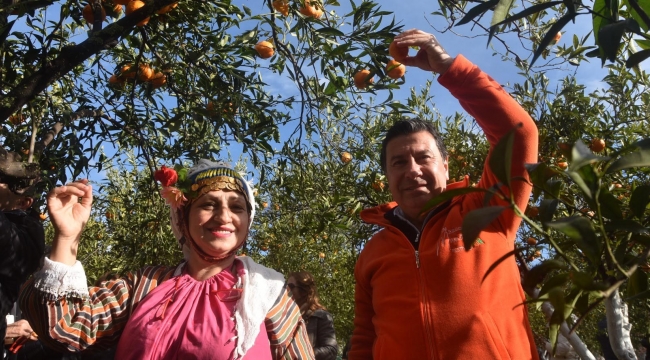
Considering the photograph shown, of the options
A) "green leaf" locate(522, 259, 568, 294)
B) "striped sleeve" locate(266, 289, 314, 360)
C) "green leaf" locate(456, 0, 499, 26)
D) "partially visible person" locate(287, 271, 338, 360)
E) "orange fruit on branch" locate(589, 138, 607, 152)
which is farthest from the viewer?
"partially visible person" locate(287, 271, 338, 360)

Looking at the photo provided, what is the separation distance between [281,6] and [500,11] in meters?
2.05

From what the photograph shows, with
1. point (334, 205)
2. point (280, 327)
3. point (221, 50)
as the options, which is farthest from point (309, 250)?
point (280, 327)

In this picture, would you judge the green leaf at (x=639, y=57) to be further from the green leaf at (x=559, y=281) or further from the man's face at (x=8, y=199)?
the man's face at (x=8, y=199)

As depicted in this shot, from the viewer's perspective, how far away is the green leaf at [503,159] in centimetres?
52

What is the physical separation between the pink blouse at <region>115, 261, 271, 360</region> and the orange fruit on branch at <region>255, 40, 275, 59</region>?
168 centimetres

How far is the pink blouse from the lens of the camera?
4.78 feet

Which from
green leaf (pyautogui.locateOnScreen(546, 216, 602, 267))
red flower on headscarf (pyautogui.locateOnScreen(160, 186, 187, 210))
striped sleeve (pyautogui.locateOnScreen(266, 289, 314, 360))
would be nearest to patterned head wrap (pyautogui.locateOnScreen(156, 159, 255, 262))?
red flower on headscarf (pyautogui.locateOnScreen(160, 186, 187, 210))

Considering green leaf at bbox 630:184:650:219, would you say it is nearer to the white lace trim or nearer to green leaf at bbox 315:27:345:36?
the white lace trim

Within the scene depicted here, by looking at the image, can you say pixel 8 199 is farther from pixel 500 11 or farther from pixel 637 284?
pixel 637 284

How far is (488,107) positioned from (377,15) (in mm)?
1137

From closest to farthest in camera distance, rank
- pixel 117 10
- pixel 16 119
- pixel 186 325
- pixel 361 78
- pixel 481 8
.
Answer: pixel 481 8 → pixel 186 325 → pixel 361 78 → pixel 117 10 → pixel 16 119

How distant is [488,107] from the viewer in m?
1.48

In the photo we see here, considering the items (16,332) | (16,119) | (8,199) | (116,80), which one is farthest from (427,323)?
(16,119)

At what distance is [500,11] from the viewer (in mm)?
841
